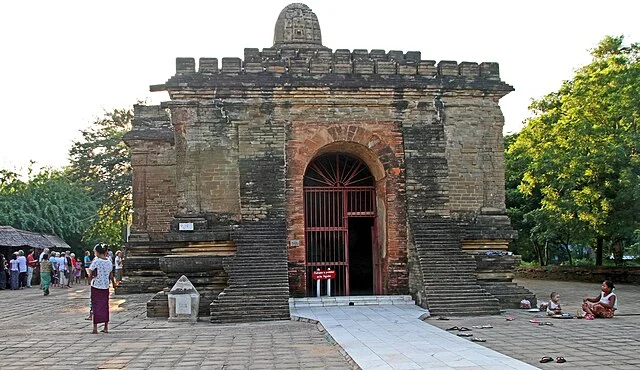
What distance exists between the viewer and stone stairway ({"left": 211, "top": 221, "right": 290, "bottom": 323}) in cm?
1234

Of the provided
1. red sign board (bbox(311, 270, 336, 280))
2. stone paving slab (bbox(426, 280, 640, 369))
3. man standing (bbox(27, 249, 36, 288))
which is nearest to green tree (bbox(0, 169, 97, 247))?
man standing (bbox(27, 249, 36, 288))

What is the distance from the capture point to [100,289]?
1136 cm

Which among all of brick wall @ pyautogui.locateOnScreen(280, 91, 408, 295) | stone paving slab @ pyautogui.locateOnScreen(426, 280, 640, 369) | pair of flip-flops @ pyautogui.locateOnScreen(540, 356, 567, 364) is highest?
brick wall @ pyautogui.locateOnScreen(280, 91, 408, 295)

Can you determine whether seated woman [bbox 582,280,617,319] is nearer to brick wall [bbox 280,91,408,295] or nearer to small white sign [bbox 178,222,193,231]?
brick wall [bbox 280,91,408,295]

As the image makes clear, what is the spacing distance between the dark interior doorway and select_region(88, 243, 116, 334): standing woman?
704 cm

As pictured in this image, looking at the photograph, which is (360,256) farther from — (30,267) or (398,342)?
(30,267)

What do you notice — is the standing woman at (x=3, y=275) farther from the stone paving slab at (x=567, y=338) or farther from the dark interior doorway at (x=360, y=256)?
the stone paving slab at (x=567, y=338)

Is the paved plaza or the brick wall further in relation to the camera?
the brick wall

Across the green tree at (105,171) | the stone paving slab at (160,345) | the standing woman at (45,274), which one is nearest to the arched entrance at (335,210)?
the stone paving slab at (160,345)

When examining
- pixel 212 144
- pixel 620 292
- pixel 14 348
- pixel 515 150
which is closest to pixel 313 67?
pixel 212 144

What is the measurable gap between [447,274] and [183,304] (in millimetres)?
4891

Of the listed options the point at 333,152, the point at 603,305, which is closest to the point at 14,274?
the point at 333,152

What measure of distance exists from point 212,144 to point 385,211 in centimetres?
378

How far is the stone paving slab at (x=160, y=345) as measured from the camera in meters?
8.19
